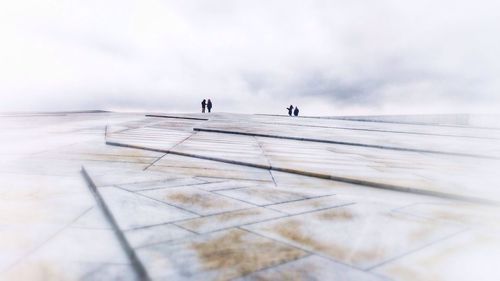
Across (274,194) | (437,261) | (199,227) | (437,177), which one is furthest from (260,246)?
(437,177)

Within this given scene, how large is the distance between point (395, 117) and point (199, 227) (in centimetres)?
2001

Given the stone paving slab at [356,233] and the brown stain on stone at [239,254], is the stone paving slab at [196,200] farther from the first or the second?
the brown stain on stone at [239,254]

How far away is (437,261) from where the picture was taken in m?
2.26

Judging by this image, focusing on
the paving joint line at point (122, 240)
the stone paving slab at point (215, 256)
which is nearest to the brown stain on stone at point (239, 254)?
the stone paving slab at point (215, 256)

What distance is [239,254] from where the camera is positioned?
218 cm

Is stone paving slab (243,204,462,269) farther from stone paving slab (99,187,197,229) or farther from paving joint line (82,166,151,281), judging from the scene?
paving joint line (82,166,151,281)

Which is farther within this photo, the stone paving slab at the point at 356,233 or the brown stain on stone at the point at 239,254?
the stone paving slab at the point at 356,233

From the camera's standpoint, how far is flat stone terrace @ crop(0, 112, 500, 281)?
209cm

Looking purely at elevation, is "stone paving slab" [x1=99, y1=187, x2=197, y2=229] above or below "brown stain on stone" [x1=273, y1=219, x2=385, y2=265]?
below

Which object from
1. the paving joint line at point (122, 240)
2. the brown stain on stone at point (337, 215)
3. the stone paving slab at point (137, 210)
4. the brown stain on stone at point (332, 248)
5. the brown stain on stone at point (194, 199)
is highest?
the brown stain on stone at point (337, 215)

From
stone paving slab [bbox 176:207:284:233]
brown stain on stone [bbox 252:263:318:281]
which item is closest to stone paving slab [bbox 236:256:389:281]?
brown stain on stone [bbox 252:263:318:281]

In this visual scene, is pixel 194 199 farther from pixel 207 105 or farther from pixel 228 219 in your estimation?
pixel 207 105

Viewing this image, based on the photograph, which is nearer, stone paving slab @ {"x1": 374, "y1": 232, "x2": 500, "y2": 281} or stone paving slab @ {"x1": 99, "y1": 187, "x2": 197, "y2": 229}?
stone paving slab @ {"x1": 374, "y1": 232, "x2": 500, "y2": 281}

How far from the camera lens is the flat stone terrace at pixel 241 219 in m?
2.09
